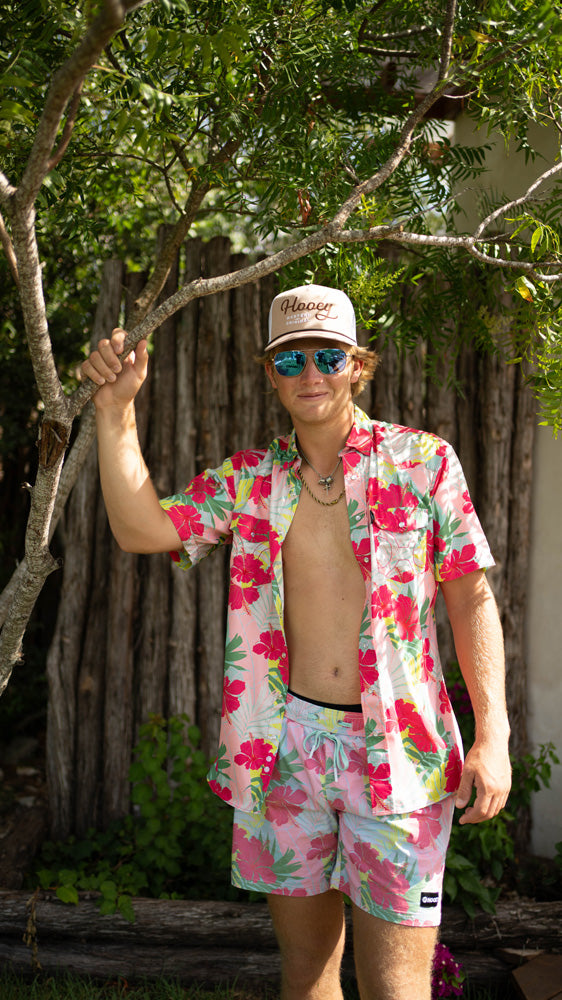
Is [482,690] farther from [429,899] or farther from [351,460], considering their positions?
[351,460]

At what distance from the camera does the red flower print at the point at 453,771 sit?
2312 millimetres

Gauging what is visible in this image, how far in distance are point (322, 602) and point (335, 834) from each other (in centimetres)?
67

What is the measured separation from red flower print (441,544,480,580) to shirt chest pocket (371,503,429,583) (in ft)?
0.22

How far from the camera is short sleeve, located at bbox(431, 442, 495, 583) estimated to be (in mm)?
2283

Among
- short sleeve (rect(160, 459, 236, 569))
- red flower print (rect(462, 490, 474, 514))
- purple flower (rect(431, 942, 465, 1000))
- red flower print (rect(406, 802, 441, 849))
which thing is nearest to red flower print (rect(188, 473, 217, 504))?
short sleeve (rect(160, 459, 236, 569))

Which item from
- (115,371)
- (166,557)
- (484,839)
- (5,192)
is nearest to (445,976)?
(484,839)

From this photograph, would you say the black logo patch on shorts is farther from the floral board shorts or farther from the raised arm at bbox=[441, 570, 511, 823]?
the raised arm at bbox=[441, 570, 511, 823]

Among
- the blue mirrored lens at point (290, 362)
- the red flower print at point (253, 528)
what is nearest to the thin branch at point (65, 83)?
the blue mirrored lens at point (290, 362)

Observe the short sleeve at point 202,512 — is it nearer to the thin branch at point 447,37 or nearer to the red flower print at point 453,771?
the red flower print at point 453,771

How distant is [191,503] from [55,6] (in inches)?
52.3

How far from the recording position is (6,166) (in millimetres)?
2391

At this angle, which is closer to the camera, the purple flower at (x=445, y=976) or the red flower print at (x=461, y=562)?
the red flower print at (x=461, y=562)

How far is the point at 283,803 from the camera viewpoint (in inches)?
94.0

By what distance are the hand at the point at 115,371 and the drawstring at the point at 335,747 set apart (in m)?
1.09
